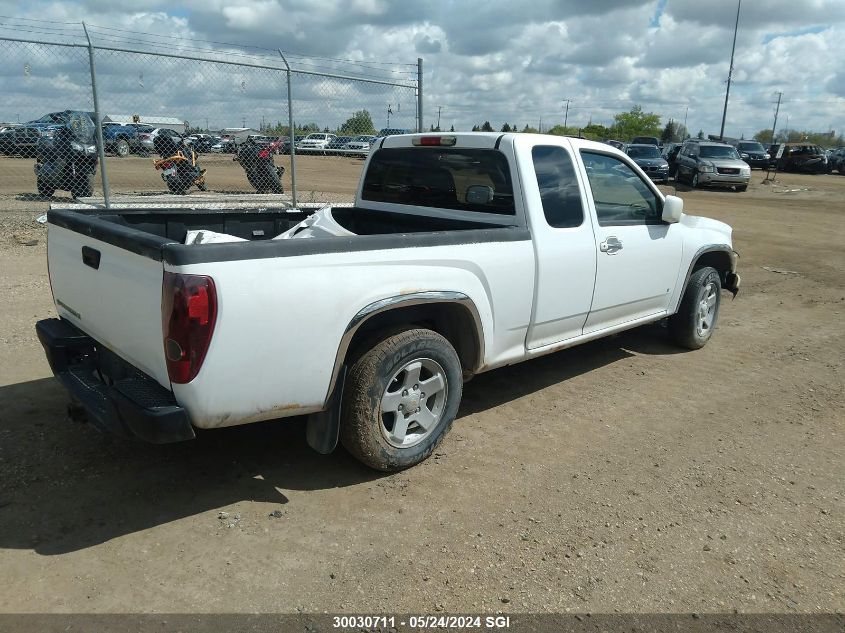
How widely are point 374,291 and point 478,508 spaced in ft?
4.03

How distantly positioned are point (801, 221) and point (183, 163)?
1470 centimetres

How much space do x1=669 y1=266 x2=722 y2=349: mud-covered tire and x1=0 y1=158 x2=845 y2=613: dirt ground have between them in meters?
0.67

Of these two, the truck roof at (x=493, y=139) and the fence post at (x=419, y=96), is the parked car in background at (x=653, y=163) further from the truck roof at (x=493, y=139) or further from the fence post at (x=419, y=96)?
the truck roof at (x=493, y=139)

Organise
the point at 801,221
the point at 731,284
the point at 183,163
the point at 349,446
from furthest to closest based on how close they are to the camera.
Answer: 1. the point at 801,221
2. the point at 183,163
3. the point at 731,284
4. the point at 349,446

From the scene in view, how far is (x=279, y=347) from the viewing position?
294 centimetres

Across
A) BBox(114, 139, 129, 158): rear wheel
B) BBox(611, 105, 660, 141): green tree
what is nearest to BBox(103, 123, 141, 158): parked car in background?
BBox(114, 139, 129, 158): rear wheel

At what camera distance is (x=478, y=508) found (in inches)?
133

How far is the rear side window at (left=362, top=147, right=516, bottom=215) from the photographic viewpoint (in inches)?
170

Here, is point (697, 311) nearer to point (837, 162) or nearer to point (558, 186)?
point (558, 186)

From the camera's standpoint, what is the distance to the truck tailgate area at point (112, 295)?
2877 mm

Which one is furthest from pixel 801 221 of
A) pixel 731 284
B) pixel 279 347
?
pixel 279 347

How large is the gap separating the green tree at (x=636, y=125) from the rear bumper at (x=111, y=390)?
94020mm

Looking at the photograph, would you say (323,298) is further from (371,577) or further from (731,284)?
(731,284)

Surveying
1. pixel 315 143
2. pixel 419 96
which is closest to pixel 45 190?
pixel 315 143
